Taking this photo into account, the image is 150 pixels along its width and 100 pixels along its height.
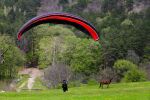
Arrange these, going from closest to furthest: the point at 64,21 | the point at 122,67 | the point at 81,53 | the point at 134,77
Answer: the point at 64,21 → the point at 134,77 → the point at 122,67 → the point at 81,53

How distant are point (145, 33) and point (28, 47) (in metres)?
31.2

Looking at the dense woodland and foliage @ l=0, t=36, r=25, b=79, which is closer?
the dense woodland

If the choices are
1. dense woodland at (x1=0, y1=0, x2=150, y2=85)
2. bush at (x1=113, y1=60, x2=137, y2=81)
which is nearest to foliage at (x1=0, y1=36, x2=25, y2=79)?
dense woodland at (x1=0, y1=0, x2=150, y2=85)

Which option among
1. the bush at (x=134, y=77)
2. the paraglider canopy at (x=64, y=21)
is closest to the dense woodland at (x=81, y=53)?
the bush at (x=134, y=77)

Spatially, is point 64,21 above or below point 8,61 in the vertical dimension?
below

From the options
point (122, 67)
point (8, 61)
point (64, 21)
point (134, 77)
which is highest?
point (8, 61)

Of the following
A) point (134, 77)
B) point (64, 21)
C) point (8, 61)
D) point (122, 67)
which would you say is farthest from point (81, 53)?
point (64, 21)

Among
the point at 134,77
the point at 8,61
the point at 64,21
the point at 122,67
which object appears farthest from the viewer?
the point at 122,67

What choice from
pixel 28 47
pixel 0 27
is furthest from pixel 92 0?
pixel 28 47

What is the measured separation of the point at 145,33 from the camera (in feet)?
364

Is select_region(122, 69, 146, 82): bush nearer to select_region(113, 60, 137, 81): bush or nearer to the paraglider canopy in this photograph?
select_region(113, 60, 137, 81): bush

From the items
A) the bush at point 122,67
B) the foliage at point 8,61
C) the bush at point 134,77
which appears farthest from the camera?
the bush at point 122,67

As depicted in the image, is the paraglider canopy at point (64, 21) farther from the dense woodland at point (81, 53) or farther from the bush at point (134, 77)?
the bush at point (134, 77)

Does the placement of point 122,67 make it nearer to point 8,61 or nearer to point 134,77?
point 134,77
